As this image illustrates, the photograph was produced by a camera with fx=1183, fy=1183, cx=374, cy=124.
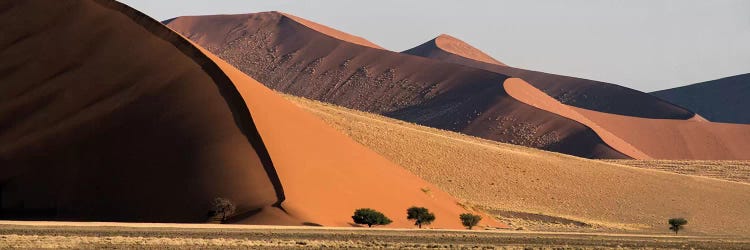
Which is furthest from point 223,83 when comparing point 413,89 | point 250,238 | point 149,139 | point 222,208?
point 413,89

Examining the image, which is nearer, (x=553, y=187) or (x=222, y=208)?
(x=222, y=208)

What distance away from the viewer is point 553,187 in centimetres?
7869

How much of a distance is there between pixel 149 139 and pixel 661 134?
125388 mm

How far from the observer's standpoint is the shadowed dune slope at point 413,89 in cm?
14825

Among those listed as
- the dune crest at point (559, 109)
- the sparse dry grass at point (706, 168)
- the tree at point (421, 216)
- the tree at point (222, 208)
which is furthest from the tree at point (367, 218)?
the dune crest at point (559, 109)

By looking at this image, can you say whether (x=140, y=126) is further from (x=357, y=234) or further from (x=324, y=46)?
(x=324, y=46)

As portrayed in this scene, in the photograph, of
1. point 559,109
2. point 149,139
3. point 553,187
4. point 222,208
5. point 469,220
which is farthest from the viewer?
point 559,109

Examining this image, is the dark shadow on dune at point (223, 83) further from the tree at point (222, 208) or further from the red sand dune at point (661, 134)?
the red sand dune at point (661, 134)

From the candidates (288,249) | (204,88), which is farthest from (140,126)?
(288,249)

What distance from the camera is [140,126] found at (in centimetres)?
5119

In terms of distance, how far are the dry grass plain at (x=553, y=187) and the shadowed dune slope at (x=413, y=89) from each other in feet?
176

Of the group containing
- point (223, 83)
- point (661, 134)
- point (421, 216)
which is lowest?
point (421, 216)

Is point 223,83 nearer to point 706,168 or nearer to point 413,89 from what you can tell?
point 706,168

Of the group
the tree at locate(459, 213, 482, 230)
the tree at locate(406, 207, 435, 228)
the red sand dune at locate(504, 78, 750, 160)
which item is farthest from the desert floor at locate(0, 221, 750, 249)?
the red sand dune at locate(504, 78, 750, 160)
